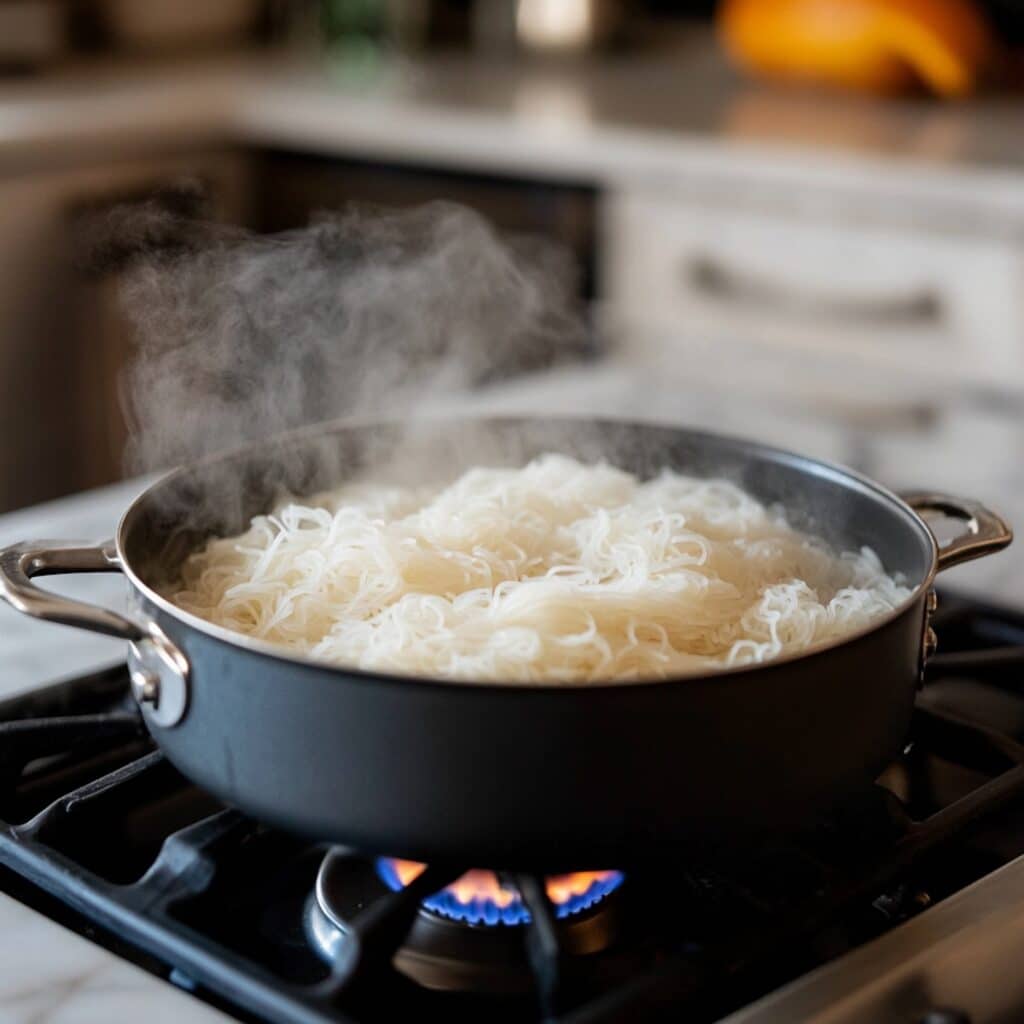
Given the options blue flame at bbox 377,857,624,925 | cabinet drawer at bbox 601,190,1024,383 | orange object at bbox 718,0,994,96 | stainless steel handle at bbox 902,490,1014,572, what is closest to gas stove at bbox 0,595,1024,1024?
blue flame at bbox 377,857,624,925

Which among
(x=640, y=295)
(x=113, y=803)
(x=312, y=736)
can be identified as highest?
(x=312, y=736)

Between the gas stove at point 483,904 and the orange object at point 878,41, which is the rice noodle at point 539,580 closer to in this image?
the gas stove at point 483,904

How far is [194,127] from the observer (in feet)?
7.76

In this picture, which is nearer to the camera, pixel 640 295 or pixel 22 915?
pixel 22 915

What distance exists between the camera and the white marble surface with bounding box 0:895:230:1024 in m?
0.58

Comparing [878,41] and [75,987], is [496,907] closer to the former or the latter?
[75,987]

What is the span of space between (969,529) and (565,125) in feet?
4.98

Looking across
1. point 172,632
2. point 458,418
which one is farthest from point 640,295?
point 172,632

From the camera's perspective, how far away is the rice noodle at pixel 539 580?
66 cm

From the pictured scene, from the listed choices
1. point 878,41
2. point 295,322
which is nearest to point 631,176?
point 878,41

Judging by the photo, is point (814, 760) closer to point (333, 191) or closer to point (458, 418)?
point (458, 418)

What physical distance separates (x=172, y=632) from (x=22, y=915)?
0.14 meters

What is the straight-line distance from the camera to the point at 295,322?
104cm

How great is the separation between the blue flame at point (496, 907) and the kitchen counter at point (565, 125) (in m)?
1.34
